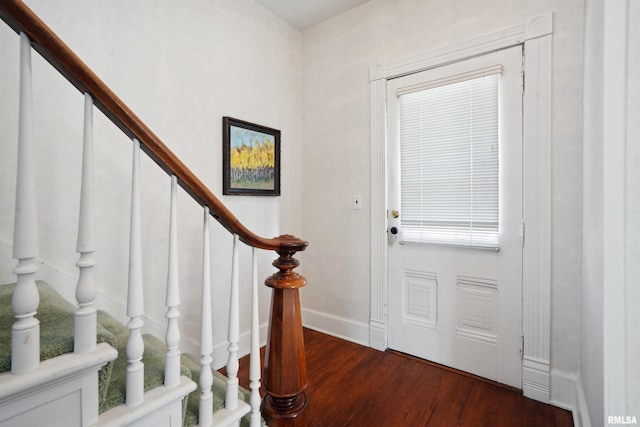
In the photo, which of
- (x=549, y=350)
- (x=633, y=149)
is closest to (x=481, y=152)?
(x=633, y=149)

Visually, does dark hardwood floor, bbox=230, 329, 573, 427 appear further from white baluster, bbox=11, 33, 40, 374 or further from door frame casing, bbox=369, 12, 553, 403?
white baluster, bbox=11, 33, 40, 374

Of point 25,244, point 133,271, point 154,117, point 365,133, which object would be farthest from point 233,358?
point 365,133

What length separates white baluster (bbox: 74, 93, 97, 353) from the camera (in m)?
0.76

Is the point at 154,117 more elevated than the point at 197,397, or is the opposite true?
the point at 154,117

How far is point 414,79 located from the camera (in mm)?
2158

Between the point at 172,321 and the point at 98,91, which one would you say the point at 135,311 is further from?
the point at 98,91

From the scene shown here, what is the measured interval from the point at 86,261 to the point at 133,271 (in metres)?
0.12

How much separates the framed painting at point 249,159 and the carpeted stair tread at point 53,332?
123 cm

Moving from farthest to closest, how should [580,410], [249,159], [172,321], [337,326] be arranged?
[337,326]
[249,159]
[580,410]
[172,321]

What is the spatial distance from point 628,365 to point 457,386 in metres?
1.17

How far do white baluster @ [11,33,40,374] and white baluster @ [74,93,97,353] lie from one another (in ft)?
0.27

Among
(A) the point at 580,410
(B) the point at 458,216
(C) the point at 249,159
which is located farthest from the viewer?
(C) the point at 249,159

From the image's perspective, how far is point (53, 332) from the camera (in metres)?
0.83

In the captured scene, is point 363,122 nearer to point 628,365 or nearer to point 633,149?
point 633,149
